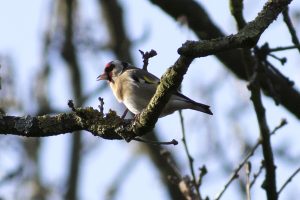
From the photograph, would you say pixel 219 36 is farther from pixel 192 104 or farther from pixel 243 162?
pixel 243 162

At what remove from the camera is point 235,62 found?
19.4ft

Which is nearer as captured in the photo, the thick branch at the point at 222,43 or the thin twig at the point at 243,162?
the thick branch at the point at 222,43

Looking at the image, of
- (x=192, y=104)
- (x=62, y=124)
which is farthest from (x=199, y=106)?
(x=62, y=124)

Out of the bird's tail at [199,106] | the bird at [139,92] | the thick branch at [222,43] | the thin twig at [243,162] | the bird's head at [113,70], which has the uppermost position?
the bird's head at [113,70]

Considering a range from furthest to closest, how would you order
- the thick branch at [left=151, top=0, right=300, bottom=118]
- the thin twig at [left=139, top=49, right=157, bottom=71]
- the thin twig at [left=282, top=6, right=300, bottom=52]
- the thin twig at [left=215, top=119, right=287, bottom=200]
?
the thick branch at [left=151, top=0, right=300, bottom=118] < the thin twig at [left=282, top=6, right=300, bottom=52] < the thin twig at [left=215, top=119, right=287, bottom=200] < the thin twig at [left=139, top=49, right=157, bottom=71]

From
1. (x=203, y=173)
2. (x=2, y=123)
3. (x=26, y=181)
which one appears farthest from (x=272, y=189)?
(x=26, y=181)

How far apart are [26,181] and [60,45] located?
2.59 m

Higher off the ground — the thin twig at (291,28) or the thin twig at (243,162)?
the thin twig at (291,28)

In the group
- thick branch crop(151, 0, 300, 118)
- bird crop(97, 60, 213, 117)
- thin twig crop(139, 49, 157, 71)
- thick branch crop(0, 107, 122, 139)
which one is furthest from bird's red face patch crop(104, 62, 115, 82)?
thick branch crop(0, 107, 122, 139)

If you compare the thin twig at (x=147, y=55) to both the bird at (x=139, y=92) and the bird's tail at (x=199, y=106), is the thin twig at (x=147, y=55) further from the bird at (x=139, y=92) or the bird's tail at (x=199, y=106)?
the bird's tail at (x=199, y=106)

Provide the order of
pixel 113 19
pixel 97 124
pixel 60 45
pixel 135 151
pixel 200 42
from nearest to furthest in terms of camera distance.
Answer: pixel 200 42 < pixel 97 124 < pixel 60 45 < pixel 113 19 < pixel 135 151

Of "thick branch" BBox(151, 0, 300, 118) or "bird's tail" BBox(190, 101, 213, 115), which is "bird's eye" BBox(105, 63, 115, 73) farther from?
"bird's tail" BBox(190, 101, 213, 115)

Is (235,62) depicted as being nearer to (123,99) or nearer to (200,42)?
(123,99)

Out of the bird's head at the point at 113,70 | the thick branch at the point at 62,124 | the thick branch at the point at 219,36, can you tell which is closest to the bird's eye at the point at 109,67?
the bird's head at the point at 113,70
